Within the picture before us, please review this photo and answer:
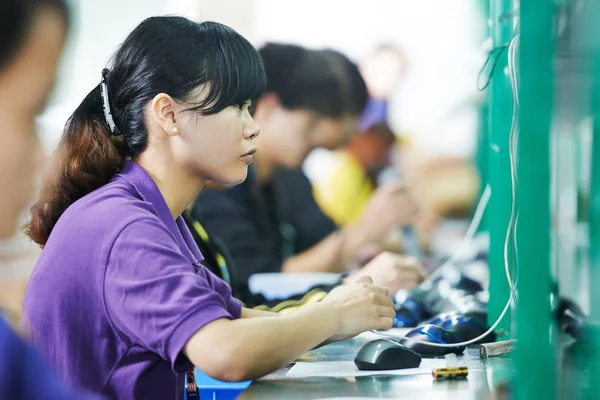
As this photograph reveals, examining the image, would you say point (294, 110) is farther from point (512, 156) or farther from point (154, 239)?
point (154, 239)

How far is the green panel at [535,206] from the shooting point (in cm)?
74

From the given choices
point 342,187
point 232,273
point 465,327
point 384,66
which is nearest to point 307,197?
point 342,187

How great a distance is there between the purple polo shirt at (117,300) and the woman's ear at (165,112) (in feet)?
0.32

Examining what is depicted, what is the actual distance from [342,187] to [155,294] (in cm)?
374

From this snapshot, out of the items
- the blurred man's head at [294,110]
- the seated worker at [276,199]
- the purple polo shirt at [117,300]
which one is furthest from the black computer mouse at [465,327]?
the blurred man's head at [294,110]

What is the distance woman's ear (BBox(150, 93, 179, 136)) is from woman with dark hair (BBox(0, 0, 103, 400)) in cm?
55

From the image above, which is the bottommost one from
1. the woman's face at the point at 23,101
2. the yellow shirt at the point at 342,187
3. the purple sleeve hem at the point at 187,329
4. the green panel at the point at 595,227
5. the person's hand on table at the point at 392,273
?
the yellow shirt at the point at 342,187

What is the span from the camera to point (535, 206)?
0.77m

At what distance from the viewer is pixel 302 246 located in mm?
3576

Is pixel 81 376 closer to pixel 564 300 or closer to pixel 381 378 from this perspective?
pixel 381 378

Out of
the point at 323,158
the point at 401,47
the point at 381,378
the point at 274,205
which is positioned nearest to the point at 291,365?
the point at 381,378

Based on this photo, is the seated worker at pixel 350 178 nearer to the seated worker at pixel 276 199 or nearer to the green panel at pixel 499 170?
the seated worker at pixel 276 199

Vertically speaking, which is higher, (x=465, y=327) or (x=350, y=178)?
(x=465, y=327)

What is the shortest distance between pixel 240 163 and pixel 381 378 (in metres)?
0.33
